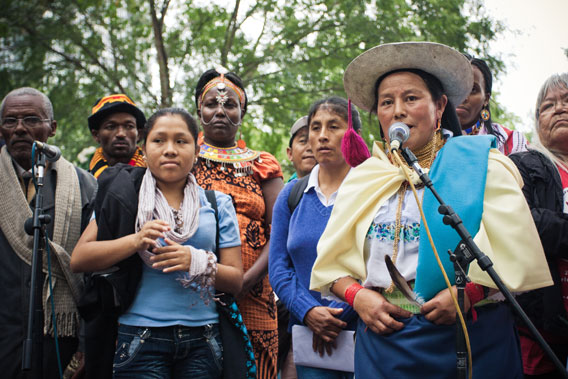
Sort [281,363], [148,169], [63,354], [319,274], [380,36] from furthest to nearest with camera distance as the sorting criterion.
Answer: [380,36] → [281,363] → [63,354] → [148,169] → [319,274]

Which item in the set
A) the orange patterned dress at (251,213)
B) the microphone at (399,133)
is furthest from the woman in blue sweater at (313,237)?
the microphone at (399,133)

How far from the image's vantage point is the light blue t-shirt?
2.82m

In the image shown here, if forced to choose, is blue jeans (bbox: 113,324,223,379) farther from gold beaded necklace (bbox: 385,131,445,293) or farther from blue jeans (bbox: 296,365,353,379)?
gold beaded necklace (bbox: 385,131,445,293)

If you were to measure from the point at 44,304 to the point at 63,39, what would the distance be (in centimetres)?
769

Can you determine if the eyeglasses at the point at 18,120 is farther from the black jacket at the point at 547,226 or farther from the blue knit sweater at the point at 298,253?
the black jacket at the point at 547,226

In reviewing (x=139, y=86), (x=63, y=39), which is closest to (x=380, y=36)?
(x=139, y=86)

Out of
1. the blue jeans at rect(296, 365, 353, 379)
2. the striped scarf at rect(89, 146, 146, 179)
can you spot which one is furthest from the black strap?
the striped scarf at rect(89, 146, 146, 179)

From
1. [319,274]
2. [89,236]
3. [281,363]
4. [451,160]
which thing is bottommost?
[281,363]

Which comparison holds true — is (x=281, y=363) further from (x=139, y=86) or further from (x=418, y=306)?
(x=139, y=86)

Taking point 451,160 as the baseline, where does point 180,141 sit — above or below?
above

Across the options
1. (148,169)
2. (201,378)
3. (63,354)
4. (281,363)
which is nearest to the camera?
(201,378)

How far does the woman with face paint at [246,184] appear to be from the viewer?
380 cm

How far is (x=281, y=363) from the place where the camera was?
428 cm

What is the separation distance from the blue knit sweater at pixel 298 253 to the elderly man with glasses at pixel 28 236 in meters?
1.33
